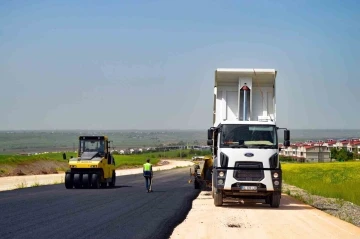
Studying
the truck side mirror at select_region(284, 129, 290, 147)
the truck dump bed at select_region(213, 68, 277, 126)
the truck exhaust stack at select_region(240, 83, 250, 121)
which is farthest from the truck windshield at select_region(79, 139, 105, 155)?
the truck side mirror at select_region(284, 129, 290, 147)

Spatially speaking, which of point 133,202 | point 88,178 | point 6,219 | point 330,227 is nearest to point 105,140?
point 88,178

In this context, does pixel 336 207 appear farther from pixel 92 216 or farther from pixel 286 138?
pixel 92 216

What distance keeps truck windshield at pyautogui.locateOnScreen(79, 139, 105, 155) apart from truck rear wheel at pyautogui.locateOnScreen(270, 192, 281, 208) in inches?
586

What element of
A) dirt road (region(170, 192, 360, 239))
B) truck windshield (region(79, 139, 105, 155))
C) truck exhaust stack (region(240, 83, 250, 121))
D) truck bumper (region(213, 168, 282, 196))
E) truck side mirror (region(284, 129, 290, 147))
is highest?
truck exhaust stack (region(240, 83, 250, 121))

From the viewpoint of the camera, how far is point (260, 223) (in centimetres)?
1830

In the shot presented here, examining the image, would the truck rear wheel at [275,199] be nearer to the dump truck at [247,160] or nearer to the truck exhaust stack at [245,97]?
the dump truck at [247,160]

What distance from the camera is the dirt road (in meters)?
15.9

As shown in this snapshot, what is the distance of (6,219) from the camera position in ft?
59.3

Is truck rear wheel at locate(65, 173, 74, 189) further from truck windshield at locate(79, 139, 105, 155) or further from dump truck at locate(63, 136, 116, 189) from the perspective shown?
truck windshield at locate(79, 139, 105, 155)

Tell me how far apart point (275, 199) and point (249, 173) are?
165 cm

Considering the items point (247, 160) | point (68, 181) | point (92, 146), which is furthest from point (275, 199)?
point (92, 146)

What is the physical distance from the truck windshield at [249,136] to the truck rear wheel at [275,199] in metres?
1.87

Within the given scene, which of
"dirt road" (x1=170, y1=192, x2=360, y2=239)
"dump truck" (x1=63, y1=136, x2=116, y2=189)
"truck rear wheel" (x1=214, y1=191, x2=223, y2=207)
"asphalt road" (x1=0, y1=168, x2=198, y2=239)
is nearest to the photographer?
"asphalt road" (x1=0, y1=168, x2=198, y2=239)

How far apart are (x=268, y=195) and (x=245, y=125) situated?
2793 mm
